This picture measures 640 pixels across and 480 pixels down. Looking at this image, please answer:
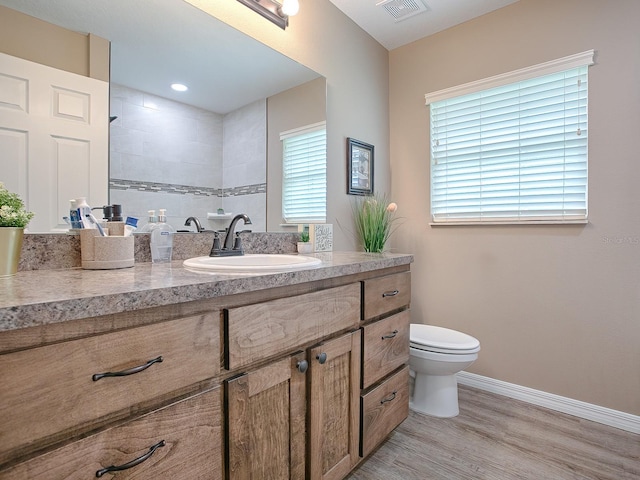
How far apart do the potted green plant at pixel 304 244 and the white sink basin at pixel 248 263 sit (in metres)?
0.37

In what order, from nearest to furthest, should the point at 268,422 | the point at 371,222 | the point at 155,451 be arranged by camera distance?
the point at 155,451, the point at 268,422, the point at 371,222

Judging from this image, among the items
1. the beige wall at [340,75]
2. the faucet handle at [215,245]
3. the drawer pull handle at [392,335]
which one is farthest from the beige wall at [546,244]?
the faucet handle at [215,245]

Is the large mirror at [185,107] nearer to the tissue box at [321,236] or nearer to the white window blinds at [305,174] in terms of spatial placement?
the white window blinds at [305,174]

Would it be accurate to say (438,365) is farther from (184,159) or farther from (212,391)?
(184,159)

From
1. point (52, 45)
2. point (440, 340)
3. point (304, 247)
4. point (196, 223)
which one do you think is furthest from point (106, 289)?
point (440, 340)

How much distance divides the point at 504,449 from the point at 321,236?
55.2 inches

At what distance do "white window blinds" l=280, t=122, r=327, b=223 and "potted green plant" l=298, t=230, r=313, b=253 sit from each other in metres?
0.08

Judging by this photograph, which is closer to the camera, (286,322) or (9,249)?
(9,249)

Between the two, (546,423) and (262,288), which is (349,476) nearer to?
(262,288)

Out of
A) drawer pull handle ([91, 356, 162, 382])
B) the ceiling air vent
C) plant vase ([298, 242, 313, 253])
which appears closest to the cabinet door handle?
drawer pull handle ([91, 356, 162, 382])

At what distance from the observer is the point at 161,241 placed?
4.18 ft

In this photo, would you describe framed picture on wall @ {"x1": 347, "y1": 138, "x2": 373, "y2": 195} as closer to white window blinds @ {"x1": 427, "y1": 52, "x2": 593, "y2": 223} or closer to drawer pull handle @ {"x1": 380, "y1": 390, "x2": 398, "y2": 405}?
white window blinds @ {"x1": 427, "y1": 52, "x2": 593, "y2": 223}

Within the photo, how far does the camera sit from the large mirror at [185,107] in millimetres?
1207

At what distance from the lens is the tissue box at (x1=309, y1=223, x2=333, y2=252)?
6.35 feet
